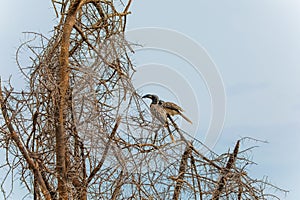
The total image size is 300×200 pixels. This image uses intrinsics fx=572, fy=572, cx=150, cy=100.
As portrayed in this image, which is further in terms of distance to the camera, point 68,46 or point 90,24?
point 90,24

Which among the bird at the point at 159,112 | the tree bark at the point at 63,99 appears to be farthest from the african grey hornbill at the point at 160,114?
the tree bark at the point at 63,99

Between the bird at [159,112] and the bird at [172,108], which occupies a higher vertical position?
the bird at [172,108]

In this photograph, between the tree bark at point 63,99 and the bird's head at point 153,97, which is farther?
the bird's head at point 153,97

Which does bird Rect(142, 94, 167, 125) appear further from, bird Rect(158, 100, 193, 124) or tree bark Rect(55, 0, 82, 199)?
tree bark Rect(55, 0, 82, 199)

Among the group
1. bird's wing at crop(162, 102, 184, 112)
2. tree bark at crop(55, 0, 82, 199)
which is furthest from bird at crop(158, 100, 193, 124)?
tree bark at crop(55, 0, 82, 199)

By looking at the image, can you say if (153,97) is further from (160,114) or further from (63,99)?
(63,99)

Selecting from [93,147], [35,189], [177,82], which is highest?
[177,82]

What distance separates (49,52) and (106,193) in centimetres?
39

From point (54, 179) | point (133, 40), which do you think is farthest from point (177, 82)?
point (54, 179)

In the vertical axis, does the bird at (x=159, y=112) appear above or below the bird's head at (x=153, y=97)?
below

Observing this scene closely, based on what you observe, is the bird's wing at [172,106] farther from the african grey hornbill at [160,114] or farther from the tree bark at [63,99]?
the tree bark at [63,99]

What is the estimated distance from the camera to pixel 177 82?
1.46 meters

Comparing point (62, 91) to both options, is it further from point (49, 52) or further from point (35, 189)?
point (35, 189)

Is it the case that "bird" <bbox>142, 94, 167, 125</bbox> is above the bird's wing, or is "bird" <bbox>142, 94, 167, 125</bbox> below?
below
